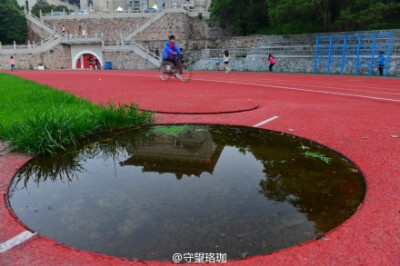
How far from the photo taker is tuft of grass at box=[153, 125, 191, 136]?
5617mm

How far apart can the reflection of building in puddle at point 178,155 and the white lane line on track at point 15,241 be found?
1626 mm

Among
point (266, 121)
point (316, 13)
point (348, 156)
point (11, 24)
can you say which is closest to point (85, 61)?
point (11, 24)

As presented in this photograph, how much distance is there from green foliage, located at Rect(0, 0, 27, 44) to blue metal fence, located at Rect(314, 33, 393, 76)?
47927mm

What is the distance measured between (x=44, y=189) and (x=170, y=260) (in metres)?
1.93

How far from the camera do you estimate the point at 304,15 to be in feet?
89.0

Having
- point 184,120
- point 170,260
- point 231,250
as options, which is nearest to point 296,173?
point 231,250

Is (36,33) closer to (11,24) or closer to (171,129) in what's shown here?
(11,24)

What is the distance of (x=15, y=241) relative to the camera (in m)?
2.35

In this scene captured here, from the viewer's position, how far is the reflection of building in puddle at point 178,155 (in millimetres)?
3918

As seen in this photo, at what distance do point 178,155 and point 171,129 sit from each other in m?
1.50

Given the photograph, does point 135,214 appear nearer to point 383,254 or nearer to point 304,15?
point 383,254

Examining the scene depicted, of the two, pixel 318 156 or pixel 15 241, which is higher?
pixel 318 156

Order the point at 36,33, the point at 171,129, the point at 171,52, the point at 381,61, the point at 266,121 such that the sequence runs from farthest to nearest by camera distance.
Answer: the point at 36,33 → the point at 381,61 → the point at 171,52 → the point at 266,121 → the point at 171,129

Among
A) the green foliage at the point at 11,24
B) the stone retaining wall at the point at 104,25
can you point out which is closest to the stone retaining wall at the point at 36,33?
the green foliage at the point at 11,24
